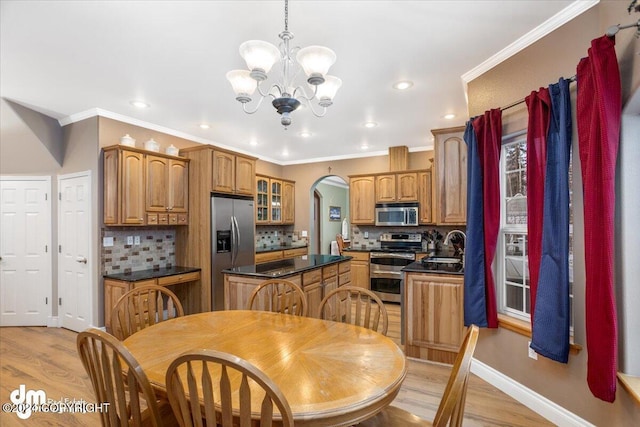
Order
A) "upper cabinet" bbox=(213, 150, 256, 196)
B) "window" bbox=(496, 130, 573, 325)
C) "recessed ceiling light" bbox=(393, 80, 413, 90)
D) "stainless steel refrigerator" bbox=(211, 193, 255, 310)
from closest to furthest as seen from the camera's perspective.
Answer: "window" bbox=(496, 130, 573, 325) < "recessed ceiling light" bbox=(393, 80, 413, 90) < "stainless steel refrigerator" bbox=(211, 193, 255, 310) < "upper cabinet" bbox=(213, 150, 256, 196)

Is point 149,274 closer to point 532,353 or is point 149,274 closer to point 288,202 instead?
point 288,202

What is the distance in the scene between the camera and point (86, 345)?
4.29ft

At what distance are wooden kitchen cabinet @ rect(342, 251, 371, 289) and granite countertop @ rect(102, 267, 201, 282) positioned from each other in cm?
266

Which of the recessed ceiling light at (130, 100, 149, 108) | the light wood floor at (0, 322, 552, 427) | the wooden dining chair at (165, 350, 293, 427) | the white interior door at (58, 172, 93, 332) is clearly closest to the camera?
the wooden dining chair at (165, 350, 293, 427)

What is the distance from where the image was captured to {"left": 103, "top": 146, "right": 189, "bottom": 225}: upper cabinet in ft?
12.3

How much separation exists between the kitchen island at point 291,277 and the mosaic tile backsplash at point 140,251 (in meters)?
1.56

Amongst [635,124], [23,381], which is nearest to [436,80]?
[635,124]

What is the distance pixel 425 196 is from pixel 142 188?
4.26m

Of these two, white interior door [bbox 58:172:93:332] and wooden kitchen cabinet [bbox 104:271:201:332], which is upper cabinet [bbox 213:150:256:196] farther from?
white interior door [bbox 58:172:93:332]

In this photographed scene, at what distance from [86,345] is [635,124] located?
2898 mm

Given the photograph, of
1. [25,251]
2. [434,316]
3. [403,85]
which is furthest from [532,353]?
[25,251]

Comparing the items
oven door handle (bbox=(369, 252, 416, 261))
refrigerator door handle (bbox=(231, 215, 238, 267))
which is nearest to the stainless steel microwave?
oven door handle (bbox=(369, 252, 416, 261))

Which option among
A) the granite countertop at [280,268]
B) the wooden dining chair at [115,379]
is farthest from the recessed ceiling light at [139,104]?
the wooden dining chair at [115,379]

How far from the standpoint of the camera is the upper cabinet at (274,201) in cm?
603
